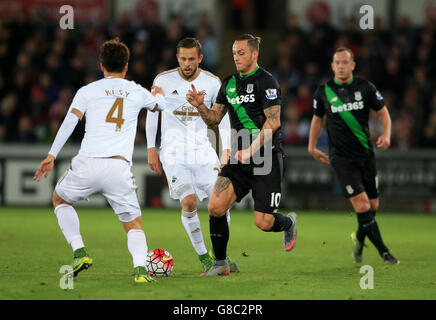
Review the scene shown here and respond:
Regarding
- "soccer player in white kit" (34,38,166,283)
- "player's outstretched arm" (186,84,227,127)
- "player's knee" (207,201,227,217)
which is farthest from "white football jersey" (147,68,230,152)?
"soccer player in white kit" (34,38,166,283)

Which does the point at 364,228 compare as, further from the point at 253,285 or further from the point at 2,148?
the point at 2,148

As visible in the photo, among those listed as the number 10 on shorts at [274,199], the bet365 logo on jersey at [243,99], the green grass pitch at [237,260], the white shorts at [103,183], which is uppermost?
the bet365 logo on jersey at [243,99]

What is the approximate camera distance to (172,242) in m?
11.2

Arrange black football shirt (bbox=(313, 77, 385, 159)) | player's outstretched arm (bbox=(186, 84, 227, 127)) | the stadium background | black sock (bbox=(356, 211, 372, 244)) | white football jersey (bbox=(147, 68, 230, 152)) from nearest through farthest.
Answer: player's outstretched arm (bbox=(186, 84, 227, 127))
white football jersey (bbox=(147, 68, 230, 152))
black sock (bbox=(356, 211, 372, 244))
black football shirt (bbox=(313, 77, 385, 159))
the stadium background

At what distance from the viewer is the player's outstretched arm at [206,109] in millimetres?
7621

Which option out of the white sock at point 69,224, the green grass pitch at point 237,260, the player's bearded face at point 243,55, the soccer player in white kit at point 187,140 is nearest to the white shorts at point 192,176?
the soccer player in white kit at point 187,140

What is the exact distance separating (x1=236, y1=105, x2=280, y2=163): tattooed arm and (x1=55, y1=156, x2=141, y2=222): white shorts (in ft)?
3.86

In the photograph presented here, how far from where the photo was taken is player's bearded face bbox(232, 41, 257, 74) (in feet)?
26.0

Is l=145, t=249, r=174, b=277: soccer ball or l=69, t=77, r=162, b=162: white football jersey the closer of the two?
l=69, t=77, r=162, b=162: white football jersey

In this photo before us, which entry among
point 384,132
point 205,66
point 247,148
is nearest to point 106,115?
point 247,148

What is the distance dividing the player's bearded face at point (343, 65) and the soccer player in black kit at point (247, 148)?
5.90 ft

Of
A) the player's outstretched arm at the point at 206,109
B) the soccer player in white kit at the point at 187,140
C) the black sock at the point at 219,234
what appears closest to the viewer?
the player's outstretched arm at the point at 206,109

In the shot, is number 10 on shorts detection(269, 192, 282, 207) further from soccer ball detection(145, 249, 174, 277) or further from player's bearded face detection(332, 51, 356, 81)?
player's bearded face detection(332, 51, 356, 81)

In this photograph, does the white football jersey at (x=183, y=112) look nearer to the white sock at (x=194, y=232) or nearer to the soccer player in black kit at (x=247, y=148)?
the soccer player in black kit at (x=247, y=148)
